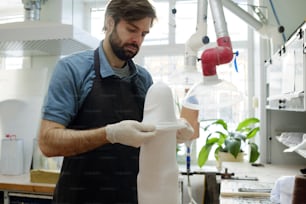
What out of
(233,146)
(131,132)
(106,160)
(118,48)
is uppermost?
(118,48)

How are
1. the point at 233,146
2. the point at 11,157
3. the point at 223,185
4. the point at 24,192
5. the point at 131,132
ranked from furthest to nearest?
the point at 233,146, the point at 11,157, the point at 24,192, the point at 223,185, the point at 131,132

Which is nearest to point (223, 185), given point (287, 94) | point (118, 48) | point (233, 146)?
point (287, 94)

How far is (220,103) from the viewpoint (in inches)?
42.0

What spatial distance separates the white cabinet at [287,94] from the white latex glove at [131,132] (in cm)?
67

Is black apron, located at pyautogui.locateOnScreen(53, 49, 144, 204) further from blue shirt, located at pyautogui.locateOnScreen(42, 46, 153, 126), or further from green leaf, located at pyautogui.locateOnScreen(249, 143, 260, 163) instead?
green leaf, located at pyautogui.locateOnScreen(249, 143, 260, 163)

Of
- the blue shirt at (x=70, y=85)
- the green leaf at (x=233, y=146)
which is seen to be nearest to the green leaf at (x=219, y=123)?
the green leaf at (x=233, y=146)

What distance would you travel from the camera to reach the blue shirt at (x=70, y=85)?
2.96 ft

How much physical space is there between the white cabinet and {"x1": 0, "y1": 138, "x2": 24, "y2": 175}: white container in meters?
1.70

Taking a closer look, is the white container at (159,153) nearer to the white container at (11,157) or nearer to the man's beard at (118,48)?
the man's beard at (118,48)

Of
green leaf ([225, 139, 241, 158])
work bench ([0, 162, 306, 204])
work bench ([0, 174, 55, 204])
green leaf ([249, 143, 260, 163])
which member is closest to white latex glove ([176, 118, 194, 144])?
work bench ([0, 162, 306, 204])

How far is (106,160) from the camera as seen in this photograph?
101cm

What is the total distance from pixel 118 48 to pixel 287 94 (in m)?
0.85

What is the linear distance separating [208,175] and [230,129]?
1.81 feet

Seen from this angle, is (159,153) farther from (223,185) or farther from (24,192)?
(24,192)
